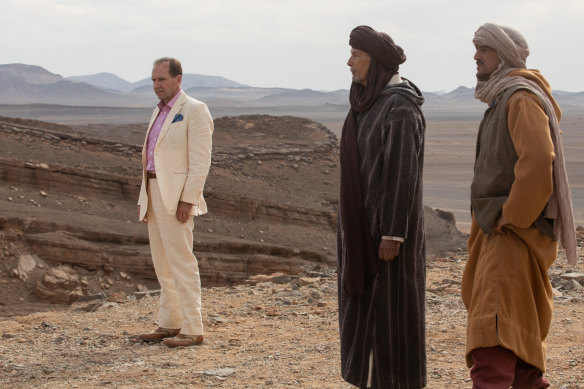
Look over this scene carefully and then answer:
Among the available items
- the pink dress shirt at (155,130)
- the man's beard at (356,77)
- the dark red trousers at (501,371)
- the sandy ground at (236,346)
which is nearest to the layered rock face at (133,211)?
the sandy ground at (236,346)

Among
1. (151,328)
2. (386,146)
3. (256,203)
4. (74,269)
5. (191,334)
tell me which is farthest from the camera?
(256,203)

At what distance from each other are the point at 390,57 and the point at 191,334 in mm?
2590

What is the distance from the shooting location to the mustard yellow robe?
3.18 m

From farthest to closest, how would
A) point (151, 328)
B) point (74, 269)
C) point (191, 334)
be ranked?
point (74, 269), point (151, 328), point (191, 334)

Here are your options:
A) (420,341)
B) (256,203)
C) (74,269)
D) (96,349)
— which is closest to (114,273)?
(74,269)

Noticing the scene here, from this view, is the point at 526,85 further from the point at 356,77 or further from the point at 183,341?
the point at 183,341

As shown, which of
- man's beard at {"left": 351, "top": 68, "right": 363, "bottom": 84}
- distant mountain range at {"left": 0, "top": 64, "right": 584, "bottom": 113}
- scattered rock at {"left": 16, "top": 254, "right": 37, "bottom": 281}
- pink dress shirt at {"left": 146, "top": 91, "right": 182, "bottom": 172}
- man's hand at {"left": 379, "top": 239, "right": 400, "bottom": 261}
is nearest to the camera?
man's hand at {"left": 379, "top": 239, "right": 400, "bottom": 261}

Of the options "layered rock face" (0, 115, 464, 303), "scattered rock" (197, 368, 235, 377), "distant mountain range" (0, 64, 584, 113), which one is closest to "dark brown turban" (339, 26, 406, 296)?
"scattered rock" (197, 368, 235, 377)

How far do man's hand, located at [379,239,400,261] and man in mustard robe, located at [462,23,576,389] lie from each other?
0.38m

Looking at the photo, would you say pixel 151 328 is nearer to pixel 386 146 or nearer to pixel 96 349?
pixel 96 349

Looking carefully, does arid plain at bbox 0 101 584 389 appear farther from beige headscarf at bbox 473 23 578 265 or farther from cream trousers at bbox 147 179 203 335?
beige headscarf at bbox 473 23 578 265

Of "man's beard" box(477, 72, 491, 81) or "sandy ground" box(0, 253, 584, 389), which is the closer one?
"man's beard" box(477, 72, 491, 81)

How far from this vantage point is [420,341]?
364 cm

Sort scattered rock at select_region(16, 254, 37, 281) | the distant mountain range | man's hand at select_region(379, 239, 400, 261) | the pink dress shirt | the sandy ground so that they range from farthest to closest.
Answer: the distant mountain range < scattered rock at select_region(16, 254, 37, 281) < the pink dress shirt < the sandy ground < man's hand at select_region(379, 239, 400, 261)
